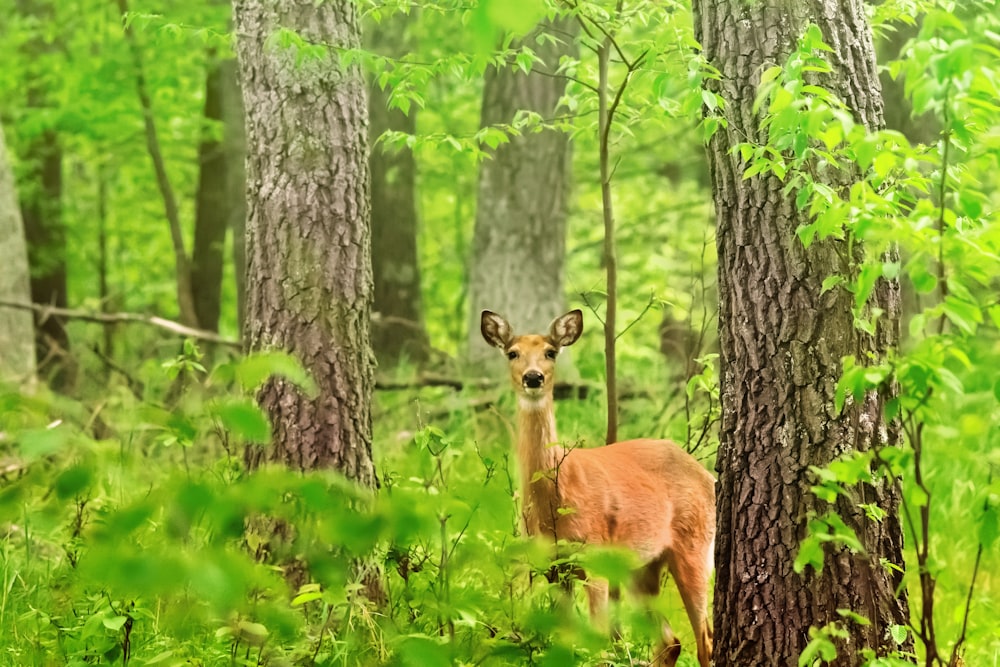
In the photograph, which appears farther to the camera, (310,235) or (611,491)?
(611,491)

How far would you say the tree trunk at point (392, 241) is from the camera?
10438mm

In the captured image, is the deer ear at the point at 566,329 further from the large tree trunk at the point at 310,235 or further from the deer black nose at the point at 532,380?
the large tree trunk at the point at 310,235

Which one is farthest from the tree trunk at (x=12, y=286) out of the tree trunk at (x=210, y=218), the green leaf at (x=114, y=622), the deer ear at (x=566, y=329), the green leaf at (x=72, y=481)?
the green leaf at (x=72, y=481)

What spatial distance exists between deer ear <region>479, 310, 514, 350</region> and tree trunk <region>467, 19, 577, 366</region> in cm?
422

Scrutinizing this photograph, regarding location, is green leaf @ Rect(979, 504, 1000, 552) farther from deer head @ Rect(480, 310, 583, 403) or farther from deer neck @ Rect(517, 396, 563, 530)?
deer head @ Rect(480, 310, 583, 403)

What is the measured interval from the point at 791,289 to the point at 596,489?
1.78 m

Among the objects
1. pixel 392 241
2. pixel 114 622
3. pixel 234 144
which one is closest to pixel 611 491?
pixel 114 622

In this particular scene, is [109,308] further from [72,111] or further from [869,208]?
[869,208]

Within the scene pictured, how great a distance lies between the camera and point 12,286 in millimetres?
9266

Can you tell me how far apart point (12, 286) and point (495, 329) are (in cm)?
587

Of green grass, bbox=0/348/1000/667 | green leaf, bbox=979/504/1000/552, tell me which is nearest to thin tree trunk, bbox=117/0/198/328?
green grass, bbox=0/348/1000/667

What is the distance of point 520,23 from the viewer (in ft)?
4.00

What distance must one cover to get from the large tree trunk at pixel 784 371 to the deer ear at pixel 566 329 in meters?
1.44

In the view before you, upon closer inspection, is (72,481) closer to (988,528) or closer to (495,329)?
(988,528)
